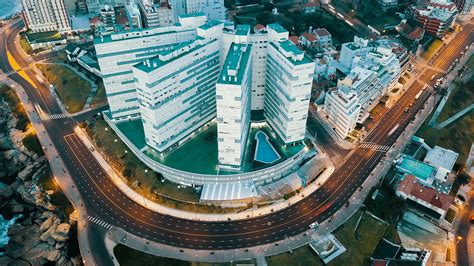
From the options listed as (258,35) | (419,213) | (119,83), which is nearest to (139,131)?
(119,83)

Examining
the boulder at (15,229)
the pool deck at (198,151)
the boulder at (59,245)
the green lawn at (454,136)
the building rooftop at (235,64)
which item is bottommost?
the boulder at (15,229)

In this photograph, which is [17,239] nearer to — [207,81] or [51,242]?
[51,242]

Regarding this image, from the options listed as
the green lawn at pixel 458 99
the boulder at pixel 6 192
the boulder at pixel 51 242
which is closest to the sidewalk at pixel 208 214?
the boulder at pixel 51 242

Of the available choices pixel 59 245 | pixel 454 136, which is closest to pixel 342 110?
pixel 454 136

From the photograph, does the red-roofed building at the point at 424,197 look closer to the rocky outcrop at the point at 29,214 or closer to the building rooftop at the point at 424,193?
the building rooftop at the point at 424,193

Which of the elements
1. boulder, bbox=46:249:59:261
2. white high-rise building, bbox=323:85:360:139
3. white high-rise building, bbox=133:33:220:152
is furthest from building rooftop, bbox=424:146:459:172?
boulder, bbox=46:249:59:261

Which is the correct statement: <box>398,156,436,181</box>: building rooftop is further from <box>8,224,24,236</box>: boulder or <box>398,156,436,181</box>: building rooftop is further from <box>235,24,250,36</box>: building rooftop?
<box>8,224,24,236</box>: boulder

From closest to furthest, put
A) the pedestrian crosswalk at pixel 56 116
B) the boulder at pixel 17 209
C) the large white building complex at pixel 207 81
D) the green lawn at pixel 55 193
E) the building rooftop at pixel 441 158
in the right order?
the large white building complex at pixel 207 81 → the green lawn at pixel 55 193 → the boulder at pixel 17 209 → the building rooftop at pixel 441 158 → the pedestrian crosswalk at pixel 56 116

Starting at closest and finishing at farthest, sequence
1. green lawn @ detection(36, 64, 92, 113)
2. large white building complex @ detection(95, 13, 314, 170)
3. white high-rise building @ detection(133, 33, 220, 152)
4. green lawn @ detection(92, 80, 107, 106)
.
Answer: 1. large white building complex @ detection(95, 13, 314, 170)
2. white high-rise building @ detection(133, 33, 220, 152)
3. green lawn @ detection(92, 80, 107, 106)
4. green lawn @ detection(36, 64, 92, 113)
